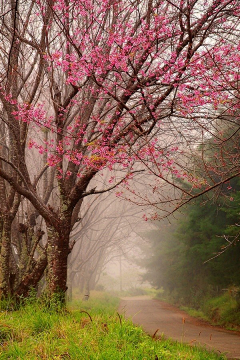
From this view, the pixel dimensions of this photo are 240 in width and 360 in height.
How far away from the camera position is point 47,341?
480 centimetres

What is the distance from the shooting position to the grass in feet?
14.0

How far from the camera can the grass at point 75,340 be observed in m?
4.27

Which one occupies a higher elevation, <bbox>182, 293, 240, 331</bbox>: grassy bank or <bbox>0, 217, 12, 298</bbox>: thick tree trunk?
<bbox>0, 217, 12, 298</bbox>: thick tree trunk

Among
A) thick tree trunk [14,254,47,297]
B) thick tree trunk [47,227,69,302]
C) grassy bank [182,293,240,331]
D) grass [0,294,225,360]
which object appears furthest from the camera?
grassy bank [182,293,240,331]

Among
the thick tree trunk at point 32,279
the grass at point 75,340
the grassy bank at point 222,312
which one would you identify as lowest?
the grassy bank at point 222,312

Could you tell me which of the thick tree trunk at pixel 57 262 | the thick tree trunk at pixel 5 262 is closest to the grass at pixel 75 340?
the thick tree trunk at pixel 57 262

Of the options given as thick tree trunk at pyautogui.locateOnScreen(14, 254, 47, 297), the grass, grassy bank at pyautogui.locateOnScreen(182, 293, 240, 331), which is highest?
thick tree trunk at pyautogui.locateOnScreen(14, 254, 47, 297)

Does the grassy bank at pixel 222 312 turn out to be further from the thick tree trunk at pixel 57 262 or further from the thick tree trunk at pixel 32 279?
the thick tree trunk at pixel 32 279

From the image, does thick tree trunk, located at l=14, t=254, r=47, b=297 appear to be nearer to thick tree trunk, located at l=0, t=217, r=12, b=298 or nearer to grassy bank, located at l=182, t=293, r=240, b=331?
thick tree trunk, located at l=0, t=217, r=12, b=298

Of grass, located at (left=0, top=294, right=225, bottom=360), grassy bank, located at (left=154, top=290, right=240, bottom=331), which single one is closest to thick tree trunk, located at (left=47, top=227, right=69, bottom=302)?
grass, located at (left=0, top=294, right=225, bottom=360)

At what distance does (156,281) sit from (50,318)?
18.0m

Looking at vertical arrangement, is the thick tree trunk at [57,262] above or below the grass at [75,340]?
above

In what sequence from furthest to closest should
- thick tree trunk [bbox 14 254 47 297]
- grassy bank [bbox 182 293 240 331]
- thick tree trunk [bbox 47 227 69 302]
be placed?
grassy bank [bbox 182 293 240 331] → thick tree trunk [bbox 14 254 47 297] → thick tree trunk [bbox 47 227 69 302]

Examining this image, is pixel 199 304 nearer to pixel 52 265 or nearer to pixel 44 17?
pixel 52 265
